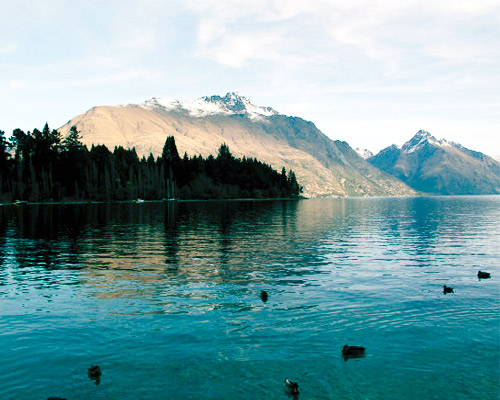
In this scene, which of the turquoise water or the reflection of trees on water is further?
the reflection of trees on water

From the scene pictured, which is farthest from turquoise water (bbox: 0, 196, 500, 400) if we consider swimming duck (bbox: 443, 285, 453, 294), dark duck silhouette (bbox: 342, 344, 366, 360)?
swimming duck (bbox: 443, 285, 453, 294)

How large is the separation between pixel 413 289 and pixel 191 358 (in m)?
20.9

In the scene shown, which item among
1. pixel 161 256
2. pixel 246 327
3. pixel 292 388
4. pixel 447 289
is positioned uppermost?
pixel 161 256

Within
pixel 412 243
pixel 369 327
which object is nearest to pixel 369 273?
pixel 369 327

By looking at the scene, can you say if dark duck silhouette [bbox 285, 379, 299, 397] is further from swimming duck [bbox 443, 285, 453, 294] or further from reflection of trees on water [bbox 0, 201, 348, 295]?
swimming duck [bbox 443, 285, 453, 294]

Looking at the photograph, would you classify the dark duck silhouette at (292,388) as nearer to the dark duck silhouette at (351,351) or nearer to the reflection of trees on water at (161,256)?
the dark duck silhouette at (351,351)

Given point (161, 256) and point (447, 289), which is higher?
point (161, 256)

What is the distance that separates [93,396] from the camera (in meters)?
16.8

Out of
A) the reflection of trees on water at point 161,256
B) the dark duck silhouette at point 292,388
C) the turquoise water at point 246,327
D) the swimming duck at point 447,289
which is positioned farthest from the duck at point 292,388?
the swimming duck at point 447,289

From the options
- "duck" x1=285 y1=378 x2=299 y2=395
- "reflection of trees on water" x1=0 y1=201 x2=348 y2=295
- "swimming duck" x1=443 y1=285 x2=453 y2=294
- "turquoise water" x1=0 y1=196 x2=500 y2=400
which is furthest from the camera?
"reflection of trees on water" x1=0 y1=201 x2=348 y2=295

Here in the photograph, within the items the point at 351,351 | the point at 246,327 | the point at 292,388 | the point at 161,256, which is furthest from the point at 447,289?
the point at 161,256

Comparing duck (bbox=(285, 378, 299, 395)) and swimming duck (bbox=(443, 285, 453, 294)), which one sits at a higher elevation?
swimming duck (bbox=(443, 285, 453, 294))

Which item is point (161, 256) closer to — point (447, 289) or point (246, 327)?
point (246, 327)

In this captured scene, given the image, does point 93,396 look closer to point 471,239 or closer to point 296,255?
point 296,255
